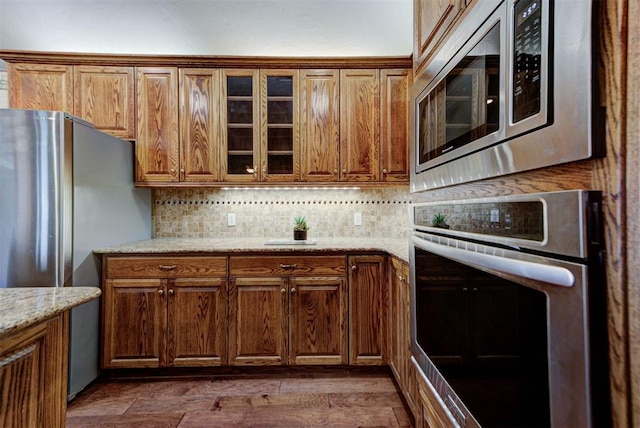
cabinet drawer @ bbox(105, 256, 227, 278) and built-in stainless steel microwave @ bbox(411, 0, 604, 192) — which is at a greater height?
built-in stainless steel microwave @ bbox(411, 0, 604, 192)


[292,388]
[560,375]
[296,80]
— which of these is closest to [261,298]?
[292,388]

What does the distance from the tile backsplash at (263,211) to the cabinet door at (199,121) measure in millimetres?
367

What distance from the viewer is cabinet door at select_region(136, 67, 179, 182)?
2.48 m

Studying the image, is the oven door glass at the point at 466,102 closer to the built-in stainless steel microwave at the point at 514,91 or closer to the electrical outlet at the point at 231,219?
the built-in stainless steel microwave at the point at 514,91

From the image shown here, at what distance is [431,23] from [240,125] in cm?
182

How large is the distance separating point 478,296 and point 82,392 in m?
2.53

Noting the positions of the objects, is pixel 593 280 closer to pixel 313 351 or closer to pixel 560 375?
pixel 560 375

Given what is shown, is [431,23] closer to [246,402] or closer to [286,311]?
[286,311]

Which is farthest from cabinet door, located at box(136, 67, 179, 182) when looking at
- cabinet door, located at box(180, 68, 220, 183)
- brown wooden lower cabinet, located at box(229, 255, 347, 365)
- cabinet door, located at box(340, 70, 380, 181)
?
cabinet door, located at box(340, 70, 380, 181)

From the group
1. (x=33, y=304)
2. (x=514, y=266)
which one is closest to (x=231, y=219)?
(x=33, y=304)

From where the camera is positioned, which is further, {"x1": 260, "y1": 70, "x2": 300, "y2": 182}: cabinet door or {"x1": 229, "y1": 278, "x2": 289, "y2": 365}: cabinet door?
{"x1": 260, "y1": 70, "x2": 300, "y2": 182}: cabinet door

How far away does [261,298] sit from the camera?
221 cm

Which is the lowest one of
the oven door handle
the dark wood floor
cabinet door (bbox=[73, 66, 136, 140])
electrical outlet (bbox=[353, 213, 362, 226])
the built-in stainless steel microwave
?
the dark wood floor

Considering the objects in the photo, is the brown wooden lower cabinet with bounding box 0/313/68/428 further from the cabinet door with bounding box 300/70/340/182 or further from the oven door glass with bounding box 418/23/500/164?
the cabinet door with bounding box 300/70/340/182
